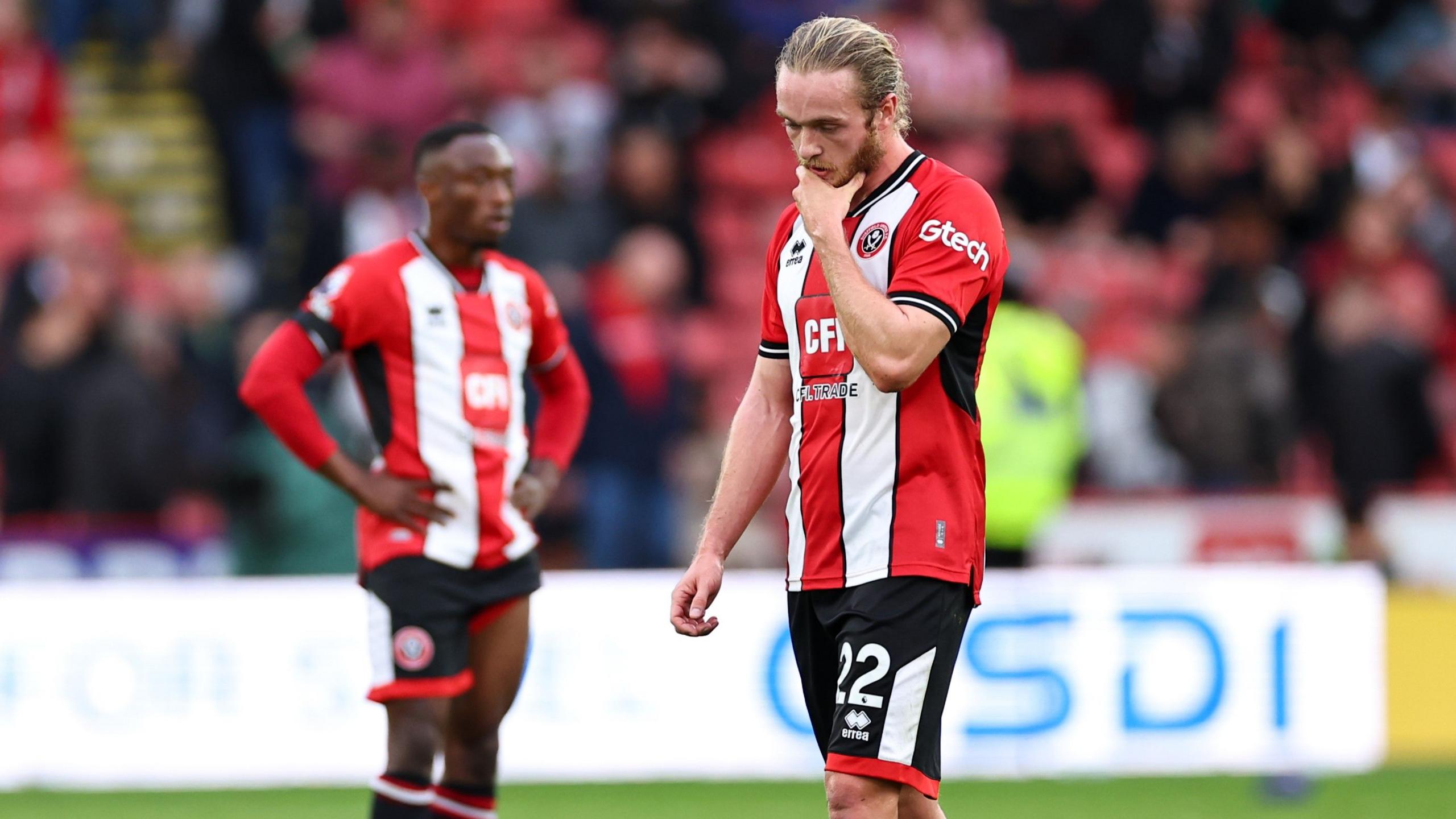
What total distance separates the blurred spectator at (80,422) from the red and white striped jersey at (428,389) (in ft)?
17.0

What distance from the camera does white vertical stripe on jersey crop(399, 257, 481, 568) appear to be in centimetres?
617

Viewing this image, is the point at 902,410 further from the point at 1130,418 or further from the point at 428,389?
the point at 1130,418

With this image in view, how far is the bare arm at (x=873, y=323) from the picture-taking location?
4309 mm

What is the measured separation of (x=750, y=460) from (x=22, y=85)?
1080cm

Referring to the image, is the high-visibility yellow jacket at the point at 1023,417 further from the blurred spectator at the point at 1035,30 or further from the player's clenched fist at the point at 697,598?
the blurred spectator at the point at 1035,30

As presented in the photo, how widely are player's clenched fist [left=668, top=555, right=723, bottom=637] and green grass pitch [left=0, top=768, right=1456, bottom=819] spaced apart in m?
3.85

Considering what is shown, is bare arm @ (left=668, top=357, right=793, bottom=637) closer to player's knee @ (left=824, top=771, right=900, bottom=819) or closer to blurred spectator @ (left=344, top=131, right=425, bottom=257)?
player's knee @ (left=824, top=771, right=900, bottom=819)

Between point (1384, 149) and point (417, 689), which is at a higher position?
point (1384, 149)

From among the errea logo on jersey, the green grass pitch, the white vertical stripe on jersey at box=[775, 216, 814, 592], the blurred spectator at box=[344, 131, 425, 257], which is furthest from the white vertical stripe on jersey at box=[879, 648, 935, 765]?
the blurred spectator at box=[344, 131, 425, 257]

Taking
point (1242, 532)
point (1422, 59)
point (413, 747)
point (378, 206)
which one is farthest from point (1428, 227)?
point (413, 747)

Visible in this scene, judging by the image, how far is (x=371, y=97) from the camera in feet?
44.3

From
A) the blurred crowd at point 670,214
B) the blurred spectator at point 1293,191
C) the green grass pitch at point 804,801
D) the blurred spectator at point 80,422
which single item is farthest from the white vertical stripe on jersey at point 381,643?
the blurred spectator at point 1293,191

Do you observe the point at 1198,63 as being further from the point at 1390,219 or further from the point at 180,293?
the point at 180,293

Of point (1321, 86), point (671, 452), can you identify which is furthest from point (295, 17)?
point (1321, 86)
